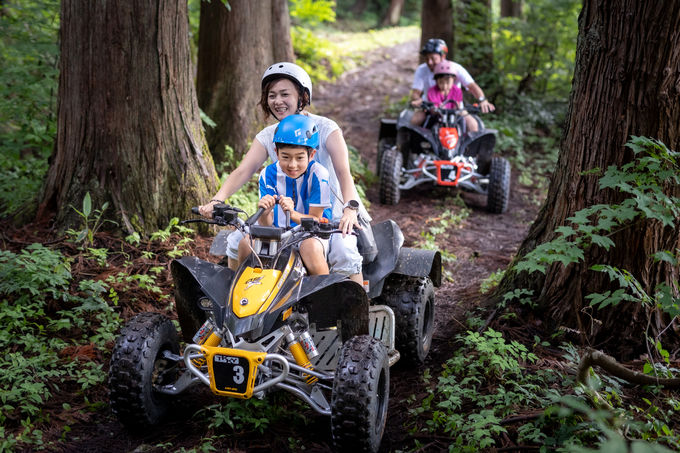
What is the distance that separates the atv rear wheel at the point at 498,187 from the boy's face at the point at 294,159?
5.34 meters

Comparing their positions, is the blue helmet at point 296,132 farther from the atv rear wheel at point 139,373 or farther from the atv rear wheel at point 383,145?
the atv rear wheel at point 383,145


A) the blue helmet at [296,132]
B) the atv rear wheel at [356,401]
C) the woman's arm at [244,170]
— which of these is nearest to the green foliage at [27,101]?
the woman's arm at [244,170]

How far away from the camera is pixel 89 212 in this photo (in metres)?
5.46

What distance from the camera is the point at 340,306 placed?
3.81 m

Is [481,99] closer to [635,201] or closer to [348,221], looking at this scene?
[635,201]

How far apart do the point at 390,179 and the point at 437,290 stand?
293 centimetres

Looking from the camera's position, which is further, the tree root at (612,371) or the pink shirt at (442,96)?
the pink shirt at (442,96)

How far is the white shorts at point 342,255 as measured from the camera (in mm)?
4109

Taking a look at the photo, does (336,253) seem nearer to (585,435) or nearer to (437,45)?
(585,435)

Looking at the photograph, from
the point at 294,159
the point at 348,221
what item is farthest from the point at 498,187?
the point at 348,221

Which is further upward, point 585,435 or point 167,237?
point 167,237

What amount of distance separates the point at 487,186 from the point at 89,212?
5767mm

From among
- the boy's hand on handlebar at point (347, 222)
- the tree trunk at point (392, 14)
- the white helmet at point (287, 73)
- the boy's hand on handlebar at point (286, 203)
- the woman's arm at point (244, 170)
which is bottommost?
the boy's hand on handlebar at point (347, 222)

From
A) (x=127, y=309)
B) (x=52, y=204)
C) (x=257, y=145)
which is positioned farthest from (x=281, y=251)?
(x=52, y=204)
